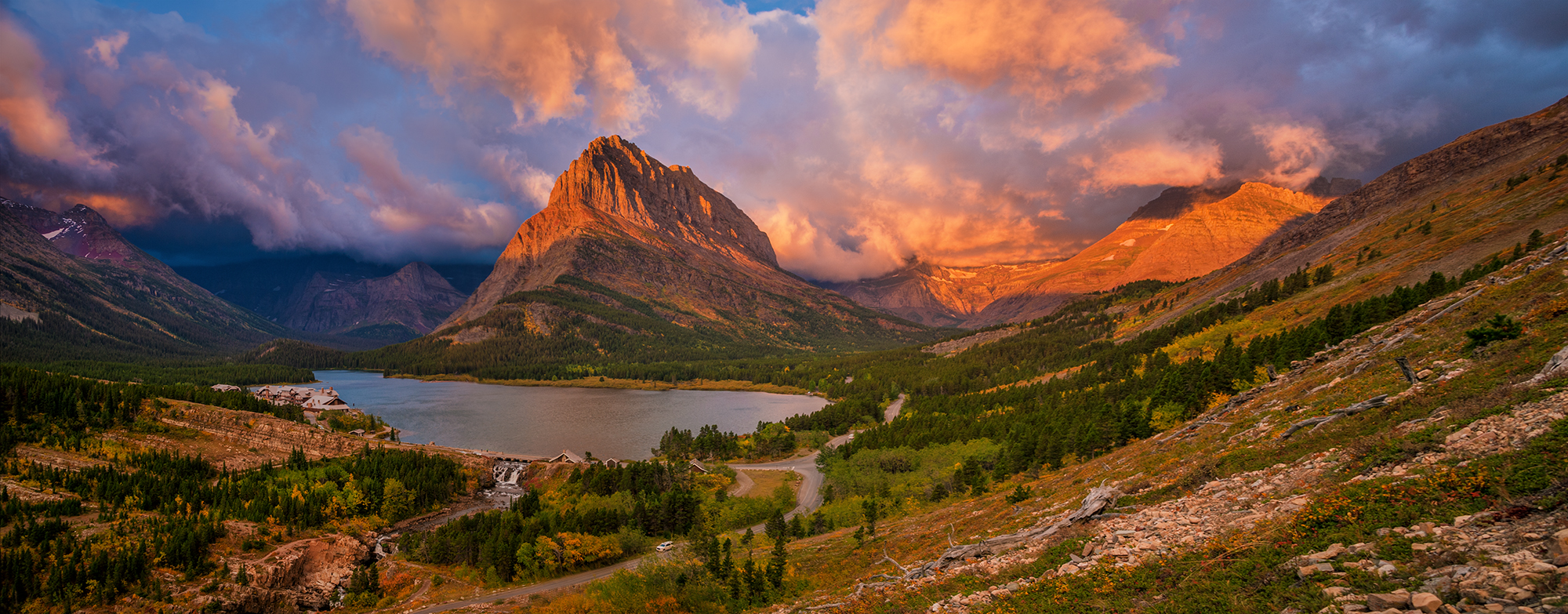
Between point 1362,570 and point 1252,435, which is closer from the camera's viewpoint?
point 1362,570

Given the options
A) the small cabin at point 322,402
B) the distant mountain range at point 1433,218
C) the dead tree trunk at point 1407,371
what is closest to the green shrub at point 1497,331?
the dead tree trunk at point 1407,371

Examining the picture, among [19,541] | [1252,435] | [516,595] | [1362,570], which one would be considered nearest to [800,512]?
[516,595]

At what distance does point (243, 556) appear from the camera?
5212 cm

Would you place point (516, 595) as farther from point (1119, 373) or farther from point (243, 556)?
point (1119, 373)

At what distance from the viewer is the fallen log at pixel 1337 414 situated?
2002 centimetres

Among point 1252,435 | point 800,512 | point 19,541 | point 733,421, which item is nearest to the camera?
point 1252,435

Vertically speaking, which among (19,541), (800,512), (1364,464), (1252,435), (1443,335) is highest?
(1443,335)

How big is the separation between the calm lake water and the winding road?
23.9 metres

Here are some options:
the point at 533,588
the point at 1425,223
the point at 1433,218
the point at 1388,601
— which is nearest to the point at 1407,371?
the point at 1388,601

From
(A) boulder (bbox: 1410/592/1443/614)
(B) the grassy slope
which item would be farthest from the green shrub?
(A) boulder (bbox: 1410/592/1443/614)

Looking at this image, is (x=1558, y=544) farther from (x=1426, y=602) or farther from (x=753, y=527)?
(x=753, y=527)

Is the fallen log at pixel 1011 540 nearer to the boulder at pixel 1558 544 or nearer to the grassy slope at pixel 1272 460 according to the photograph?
the grassy slope at pixel 1272 460

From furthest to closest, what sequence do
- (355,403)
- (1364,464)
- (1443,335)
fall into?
(355,403) → (1443,335) → (1364,464)

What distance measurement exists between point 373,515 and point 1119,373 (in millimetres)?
116529
